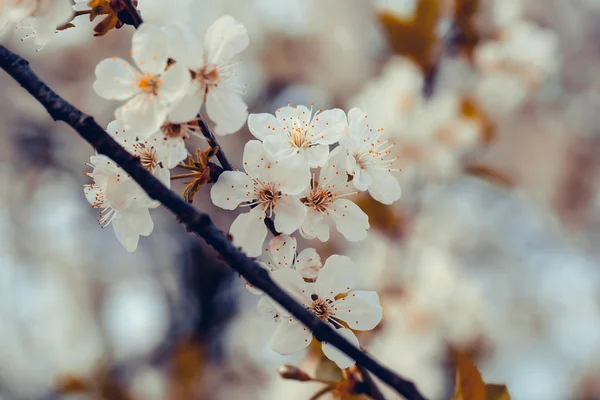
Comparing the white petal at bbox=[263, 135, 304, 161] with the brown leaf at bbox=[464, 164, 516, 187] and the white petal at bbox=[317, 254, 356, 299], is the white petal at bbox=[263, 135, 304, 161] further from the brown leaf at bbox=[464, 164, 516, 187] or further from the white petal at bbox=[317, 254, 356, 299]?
the brown leaf at bbox=[464, 164, 516, 187]

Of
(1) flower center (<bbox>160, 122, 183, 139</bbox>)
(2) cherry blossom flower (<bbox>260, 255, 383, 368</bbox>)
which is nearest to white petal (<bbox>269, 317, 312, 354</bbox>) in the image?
(2) cherry blossom flower (<bbox>260, 255, 383, 368</bbox>)

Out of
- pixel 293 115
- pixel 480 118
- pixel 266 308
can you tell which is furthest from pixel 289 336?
pixel 480 118

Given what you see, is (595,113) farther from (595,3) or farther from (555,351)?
(555,351)

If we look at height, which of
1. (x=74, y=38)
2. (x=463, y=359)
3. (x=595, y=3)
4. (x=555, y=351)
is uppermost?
(x=595, y=3)

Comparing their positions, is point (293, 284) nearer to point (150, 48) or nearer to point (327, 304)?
point (327, 304)

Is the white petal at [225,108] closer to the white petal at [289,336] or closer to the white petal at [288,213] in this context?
the white petal at [288,213]

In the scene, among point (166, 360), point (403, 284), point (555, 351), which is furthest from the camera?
point (555, 351)

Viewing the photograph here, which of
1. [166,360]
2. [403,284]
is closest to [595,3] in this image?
[403,284]

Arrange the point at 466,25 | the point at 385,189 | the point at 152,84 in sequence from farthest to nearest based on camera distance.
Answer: the point at 466,25 < the point at 385,189 < the point at 152,84
